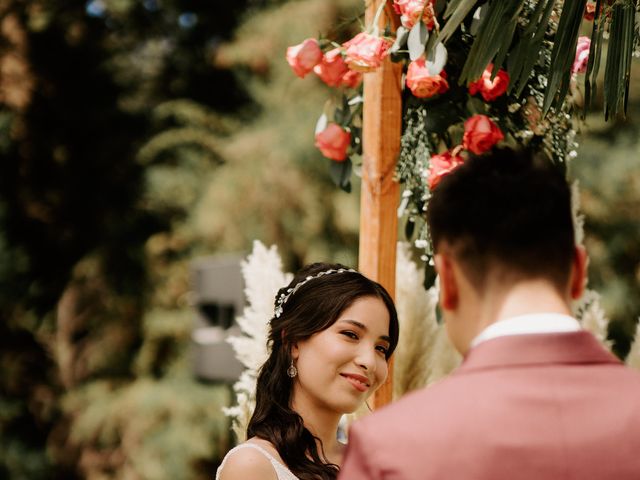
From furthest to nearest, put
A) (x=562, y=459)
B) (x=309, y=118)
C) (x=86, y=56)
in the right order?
(x=86, y=56) → (x=309, y=118) → (x=562, y=459)

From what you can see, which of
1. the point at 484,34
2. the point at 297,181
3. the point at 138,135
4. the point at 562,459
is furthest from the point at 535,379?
the point at 138,135

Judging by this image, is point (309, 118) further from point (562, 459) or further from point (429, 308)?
point (562, 459)

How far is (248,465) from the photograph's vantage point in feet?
6.63

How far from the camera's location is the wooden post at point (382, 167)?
8.81ft

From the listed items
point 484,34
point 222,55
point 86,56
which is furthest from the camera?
point 86,56

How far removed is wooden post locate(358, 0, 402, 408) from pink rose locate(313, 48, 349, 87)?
93 millimetres

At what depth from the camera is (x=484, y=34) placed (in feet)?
7.45

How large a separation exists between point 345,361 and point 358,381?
0.05m

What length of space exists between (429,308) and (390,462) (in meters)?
1.97

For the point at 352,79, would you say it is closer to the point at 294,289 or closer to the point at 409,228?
the point at 409,228

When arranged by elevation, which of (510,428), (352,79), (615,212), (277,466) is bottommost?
(615,212)

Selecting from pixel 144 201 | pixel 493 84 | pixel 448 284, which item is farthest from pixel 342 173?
pixel 144 201

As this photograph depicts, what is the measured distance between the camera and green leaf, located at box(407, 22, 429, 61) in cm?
240

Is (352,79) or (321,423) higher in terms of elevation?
(352,79)
